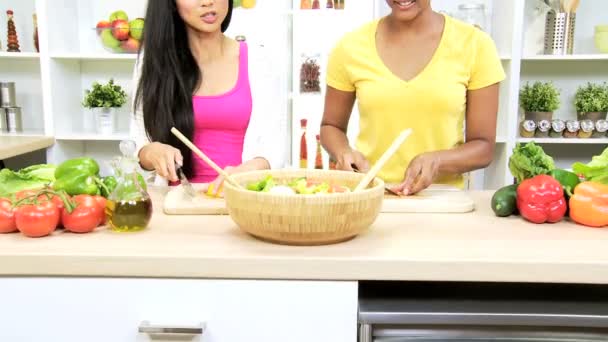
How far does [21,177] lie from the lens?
1280 mm

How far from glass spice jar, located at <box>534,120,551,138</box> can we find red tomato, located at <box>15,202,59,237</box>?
2516 mm

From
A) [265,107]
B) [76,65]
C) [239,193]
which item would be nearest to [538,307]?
[239,193]

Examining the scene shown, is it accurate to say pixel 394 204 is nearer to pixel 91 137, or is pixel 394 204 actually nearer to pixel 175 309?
pixel 175 309

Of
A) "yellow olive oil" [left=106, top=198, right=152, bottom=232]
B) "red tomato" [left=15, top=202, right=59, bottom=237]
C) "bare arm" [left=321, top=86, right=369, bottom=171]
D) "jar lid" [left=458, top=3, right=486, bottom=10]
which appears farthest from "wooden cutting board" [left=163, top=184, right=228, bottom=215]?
"jar lid" [left=458, top=3, right=486, bottom=10]

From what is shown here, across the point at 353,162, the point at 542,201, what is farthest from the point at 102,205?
the point at 542,201

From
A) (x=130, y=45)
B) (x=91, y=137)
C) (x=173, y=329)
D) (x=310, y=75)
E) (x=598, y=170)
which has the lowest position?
(x=173, y=329)

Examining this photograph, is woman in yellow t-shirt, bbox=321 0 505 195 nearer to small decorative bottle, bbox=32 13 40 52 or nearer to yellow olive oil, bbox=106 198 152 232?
yellow olive oil, bbox=106 198 152 232

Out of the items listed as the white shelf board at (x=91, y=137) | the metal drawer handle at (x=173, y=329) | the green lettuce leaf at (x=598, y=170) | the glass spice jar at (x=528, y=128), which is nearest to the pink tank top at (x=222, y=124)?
the metal drawer handle at (x=173, y=329)

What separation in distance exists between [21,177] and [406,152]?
39.4 inches

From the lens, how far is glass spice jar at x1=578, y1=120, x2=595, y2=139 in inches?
115

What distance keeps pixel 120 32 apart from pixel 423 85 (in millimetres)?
1803

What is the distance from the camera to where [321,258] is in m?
0.95

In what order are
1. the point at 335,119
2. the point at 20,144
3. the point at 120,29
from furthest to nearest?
the point at 120,29 < the point at 20,144 < the point at 335,119

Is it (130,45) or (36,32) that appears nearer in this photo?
(130,45)
